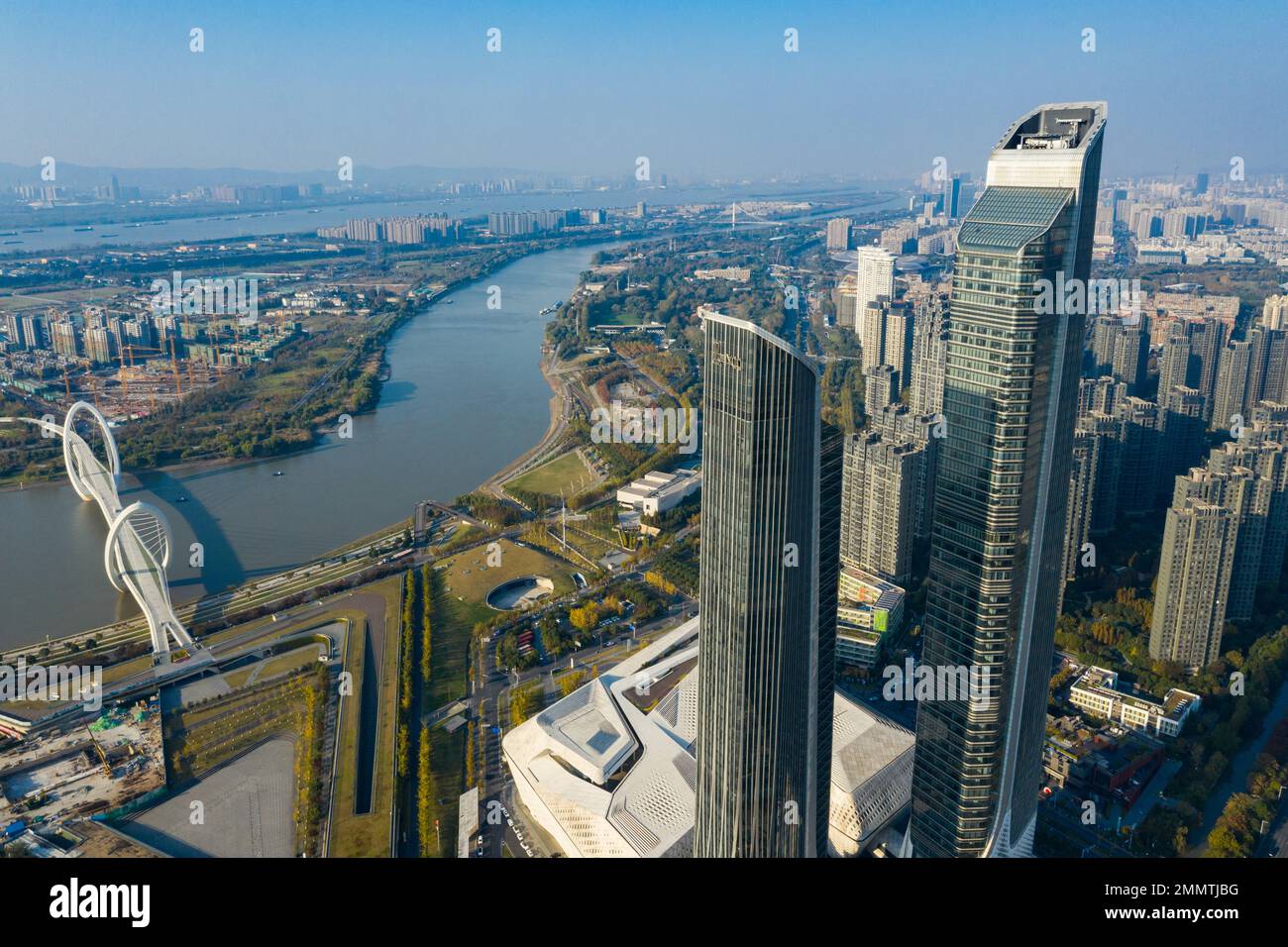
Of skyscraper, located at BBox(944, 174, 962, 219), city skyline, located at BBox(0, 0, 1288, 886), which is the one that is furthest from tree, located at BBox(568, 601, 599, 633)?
skyscraper, located at BBox(944, 174, 962, 219)

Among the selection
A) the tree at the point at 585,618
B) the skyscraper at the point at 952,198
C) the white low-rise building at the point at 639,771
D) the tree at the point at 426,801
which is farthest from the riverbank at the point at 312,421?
the skyscraper at the point at 952,198

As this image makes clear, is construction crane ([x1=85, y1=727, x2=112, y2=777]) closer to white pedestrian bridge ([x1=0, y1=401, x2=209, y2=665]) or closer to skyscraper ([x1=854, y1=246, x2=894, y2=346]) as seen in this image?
white pedestrian bridge ([x1=0, y1=401, x2=209, y2=665])

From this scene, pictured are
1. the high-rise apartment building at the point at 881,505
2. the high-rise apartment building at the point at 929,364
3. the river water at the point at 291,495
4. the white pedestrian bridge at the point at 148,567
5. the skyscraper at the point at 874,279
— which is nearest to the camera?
the white pedestrian bridge at the point at 148,567

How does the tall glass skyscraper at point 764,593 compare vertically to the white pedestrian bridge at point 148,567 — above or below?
above

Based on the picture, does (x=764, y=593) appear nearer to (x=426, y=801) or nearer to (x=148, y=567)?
(x=426, y=801)

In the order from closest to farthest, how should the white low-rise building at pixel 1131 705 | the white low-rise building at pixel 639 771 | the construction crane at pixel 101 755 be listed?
the white low-rise building at pixel 639 771 → the construction crane at pixel 101 755 → the white low-rise building at pixel 1131 705

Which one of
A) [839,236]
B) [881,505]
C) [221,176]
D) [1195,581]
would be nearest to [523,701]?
[881,505]

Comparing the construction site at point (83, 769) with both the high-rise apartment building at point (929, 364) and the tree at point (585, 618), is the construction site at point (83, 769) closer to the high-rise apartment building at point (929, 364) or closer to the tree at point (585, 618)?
the tree at point (585, 618)
